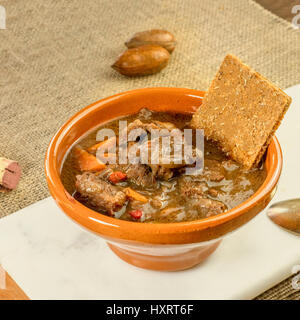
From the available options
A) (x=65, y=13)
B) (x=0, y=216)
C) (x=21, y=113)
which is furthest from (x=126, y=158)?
(x=65, y=13)

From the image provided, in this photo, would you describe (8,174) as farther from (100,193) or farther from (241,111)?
(241,111)

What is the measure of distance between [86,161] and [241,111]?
50 cm

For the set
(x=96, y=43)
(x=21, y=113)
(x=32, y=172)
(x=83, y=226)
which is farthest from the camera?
(x=96, y=43)

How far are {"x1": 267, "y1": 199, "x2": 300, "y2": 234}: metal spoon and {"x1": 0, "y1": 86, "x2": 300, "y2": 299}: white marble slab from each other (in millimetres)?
26

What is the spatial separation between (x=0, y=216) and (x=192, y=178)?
0.74 metres

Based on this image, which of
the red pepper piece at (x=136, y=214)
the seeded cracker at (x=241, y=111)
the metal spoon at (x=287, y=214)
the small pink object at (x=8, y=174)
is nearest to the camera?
the red pepper piece at (x=136, y=214)

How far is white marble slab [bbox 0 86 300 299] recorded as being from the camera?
1.53 m

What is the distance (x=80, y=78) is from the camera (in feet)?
8.59

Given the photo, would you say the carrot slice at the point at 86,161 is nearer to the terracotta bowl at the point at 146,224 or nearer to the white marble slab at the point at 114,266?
the terracotta bowl at the point at 146,224

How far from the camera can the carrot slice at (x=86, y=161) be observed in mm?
1641

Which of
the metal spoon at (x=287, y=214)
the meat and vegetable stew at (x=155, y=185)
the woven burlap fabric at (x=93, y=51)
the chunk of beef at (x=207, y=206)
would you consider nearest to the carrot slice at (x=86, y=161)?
the meat and vegetable stew at (x=155, y=185)

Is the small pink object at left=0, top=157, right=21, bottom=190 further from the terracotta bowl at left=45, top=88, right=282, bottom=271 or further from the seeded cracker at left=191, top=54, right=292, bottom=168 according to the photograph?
the seeded cracker at left=191, top=54, right=292, bottom=168

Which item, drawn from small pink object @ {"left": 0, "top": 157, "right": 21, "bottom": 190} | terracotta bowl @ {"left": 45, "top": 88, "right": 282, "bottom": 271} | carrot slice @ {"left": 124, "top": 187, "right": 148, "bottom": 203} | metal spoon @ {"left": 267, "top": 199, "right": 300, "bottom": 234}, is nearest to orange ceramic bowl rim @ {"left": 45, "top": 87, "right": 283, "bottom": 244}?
terracotta bowl @ {"left": 45, "top": 88, "right": 282, "bottom": 271}

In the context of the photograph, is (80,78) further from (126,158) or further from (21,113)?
(126,158)
